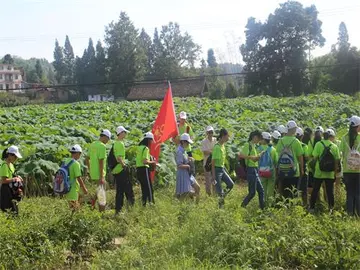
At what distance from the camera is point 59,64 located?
9419 centimetres

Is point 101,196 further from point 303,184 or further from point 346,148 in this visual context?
point 346,148

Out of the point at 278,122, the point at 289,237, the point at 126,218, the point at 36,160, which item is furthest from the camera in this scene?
the point at 278,122

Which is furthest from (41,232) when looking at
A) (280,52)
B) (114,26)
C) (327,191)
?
(114,26)

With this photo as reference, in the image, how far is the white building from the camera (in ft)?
331

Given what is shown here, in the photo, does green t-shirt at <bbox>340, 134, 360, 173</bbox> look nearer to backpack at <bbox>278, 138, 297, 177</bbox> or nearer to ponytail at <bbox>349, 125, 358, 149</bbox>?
ponytail at <bbox>349, 125, 358, 149</bbox>

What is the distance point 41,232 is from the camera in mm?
6426

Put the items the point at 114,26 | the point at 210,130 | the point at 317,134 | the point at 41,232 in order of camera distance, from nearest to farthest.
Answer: the point at 41,232 < the point at 317,134 < the point at 210,130 < the point at 114,26

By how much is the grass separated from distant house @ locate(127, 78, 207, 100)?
46.6 metres

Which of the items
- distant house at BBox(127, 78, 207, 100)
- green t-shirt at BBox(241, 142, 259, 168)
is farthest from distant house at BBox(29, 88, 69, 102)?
green t-shirt at BBox(241, 142, 259, 168)

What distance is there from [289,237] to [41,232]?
11.2ft

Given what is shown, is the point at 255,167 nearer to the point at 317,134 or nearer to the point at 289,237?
the point at 317,134

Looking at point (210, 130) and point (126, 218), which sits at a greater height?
point (210, 130)

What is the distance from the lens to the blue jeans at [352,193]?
7844 millimetres

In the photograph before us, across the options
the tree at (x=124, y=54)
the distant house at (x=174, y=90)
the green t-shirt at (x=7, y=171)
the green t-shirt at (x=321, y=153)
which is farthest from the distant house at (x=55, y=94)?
the green t-shirt at (x=321, y=153)
